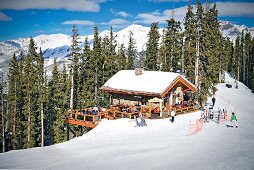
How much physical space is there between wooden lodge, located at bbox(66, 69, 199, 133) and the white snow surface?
99.1 inches

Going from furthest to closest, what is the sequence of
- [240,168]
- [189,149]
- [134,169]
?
1. [189,149]
2. [134,169]
3. [240,168]

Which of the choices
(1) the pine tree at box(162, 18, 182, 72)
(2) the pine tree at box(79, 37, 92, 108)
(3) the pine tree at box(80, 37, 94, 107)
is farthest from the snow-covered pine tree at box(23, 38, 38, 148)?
(1) the pine tree at box(162, 18, 182, 72)

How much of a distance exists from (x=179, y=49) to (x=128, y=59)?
14084 millimetres

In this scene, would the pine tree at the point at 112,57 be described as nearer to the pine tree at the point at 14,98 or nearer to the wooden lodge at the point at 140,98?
the wooden lodge at the point at 140,98

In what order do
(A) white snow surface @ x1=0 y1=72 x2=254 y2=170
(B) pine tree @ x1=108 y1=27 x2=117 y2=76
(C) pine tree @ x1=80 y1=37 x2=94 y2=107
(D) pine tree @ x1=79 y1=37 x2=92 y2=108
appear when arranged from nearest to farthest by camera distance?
(A) white snow surface @ x1=0 y1=72 x2=254 y2=170
(C) pine tree @ x1=80 y1=37 x2=94 y2=107
(D) pine tree @ x1=79 y1=37 x2=92 y2=108
(B) pine tree @ x1=108 y1=27 x2=117 y2=76

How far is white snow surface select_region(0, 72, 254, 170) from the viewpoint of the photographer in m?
14.9

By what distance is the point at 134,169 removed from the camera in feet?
46.2

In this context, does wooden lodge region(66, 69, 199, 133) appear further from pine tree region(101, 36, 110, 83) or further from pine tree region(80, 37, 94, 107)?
pine tree region(101, 36, 110, 83)

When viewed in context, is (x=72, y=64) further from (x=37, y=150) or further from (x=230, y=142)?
(x=230, y=142)

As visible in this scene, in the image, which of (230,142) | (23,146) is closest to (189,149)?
(230,142)

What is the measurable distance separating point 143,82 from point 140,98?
1.89 m

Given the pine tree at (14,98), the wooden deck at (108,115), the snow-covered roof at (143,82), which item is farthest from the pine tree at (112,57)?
the wooden deck at (108,115)

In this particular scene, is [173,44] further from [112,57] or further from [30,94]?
[30,94]

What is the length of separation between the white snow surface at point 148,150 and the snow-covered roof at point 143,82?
5.12 metres
